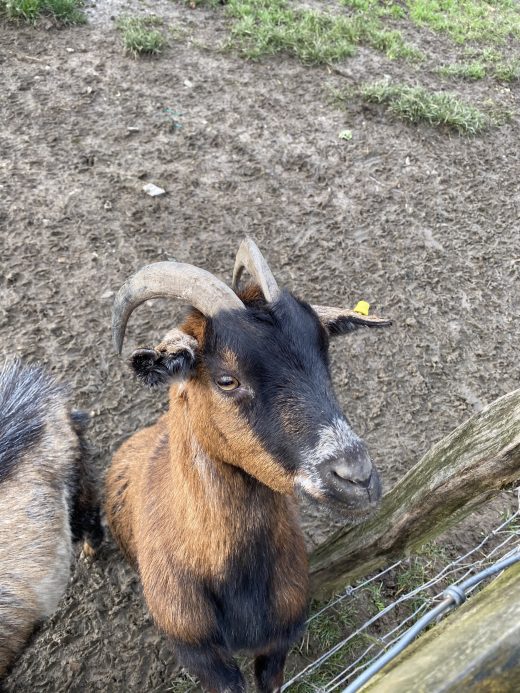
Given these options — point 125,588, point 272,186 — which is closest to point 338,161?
point 272,186

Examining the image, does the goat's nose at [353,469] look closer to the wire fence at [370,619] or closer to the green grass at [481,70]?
the wire fence at [370,619]

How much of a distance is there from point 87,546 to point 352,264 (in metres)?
3.36

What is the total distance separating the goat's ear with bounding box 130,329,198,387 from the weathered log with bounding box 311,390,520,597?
3.61 ft

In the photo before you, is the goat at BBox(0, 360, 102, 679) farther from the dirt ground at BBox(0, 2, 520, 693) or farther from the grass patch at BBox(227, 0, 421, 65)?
the grass patch at BBox(227, 0, 421, 65)

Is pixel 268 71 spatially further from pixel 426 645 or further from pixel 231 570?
pixel 426 645

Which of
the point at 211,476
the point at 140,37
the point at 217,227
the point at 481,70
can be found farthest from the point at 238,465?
the point at 481,70

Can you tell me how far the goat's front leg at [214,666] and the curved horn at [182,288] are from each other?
5.04ft

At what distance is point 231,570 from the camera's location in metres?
2.29

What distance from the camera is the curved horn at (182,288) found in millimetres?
2039

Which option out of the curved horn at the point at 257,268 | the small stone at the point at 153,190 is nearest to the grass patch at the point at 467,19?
the small stone at the point at 153,190

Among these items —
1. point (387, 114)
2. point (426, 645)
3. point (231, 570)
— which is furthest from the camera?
point (387, 114)

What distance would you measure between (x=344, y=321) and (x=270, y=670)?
1744 millimetres

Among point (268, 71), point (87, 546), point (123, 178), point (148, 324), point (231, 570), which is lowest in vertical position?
point (87, 546)

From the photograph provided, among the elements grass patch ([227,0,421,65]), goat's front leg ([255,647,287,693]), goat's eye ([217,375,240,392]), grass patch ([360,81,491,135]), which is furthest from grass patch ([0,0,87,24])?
goat's front leg ([255,647,287,693])
